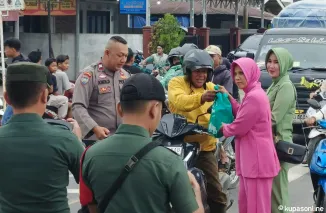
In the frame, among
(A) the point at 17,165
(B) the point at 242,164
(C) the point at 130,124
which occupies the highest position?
(C) the point at 130,124

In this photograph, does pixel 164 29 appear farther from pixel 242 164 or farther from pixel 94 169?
pixel 94 169

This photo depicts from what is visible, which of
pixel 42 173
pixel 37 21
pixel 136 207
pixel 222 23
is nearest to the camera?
pixel 136 207

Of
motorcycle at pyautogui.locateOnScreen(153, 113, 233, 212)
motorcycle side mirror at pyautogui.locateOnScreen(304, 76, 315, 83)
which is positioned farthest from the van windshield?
motorcycle at pyautogui.locateOnScreen(153, 113, 233, 212)

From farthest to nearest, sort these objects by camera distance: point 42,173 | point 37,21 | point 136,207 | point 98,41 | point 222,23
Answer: point 222,23 < point 37,21 < point 98,41 < point 42,173 < point 136,207

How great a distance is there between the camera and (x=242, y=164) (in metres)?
5.95

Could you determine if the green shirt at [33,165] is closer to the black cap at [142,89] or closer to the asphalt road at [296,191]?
the black cap at [142,89]

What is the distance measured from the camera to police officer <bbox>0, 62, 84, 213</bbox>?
3.41m

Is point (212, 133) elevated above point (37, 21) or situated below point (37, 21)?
below

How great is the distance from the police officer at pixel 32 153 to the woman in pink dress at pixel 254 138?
8.25 feet

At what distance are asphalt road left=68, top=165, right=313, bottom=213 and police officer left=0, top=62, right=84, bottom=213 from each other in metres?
4.26

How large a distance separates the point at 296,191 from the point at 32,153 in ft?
18.7

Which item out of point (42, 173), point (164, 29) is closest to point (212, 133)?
point (42, 173)

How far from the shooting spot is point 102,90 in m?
6.10

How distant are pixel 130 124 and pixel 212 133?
9.15 ft
